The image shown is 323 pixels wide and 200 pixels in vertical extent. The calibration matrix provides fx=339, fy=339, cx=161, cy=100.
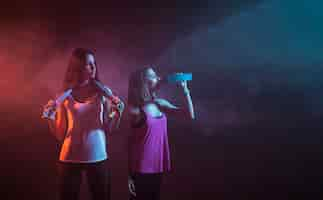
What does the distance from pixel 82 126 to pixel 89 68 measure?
260mm

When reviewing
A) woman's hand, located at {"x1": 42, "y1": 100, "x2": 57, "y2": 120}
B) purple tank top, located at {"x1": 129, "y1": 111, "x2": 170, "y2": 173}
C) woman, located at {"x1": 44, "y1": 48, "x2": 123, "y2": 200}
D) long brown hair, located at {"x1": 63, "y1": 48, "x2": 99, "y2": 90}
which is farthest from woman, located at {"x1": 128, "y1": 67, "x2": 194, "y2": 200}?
woman's hand, located at {"x1": 42, "y1": 100, "x2": 57, "y2": 120}

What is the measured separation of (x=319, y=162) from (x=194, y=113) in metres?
0.66

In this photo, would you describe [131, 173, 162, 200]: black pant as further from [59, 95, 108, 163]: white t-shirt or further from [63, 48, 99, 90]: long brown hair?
[63, 48, 99, 90]: long brown hair

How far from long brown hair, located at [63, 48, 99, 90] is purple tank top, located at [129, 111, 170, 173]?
0.32m

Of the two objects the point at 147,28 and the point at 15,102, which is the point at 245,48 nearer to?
the point at 147,28

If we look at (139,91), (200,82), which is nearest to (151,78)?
(139,91)

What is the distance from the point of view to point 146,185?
1.52 metres

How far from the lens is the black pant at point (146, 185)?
1.51m

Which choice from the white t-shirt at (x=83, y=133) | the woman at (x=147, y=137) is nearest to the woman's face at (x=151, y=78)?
the woman at (x=147, y=137)

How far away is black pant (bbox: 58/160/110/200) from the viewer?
1.45 m

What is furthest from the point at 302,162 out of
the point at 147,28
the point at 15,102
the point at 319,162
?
the point at 15,102

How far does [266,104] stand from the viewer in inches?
65.0

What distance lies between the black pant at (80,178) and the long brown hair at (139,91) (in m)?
0.31

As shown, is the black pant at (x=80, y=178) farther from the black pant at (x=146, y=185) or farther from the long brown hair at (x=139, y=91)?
the long brown hair at (x=139, y=91)
